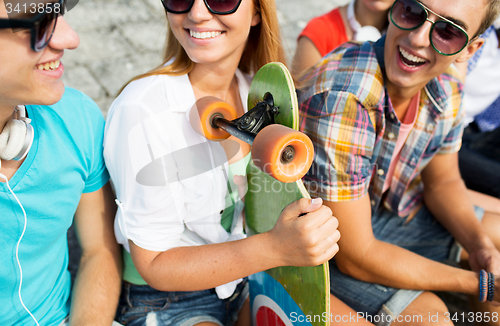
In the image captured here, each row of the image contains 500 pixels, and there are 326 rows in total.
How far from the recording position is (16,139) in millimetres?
1126

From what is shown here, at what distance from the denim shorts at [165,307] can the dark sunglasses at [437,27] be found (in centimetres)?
146

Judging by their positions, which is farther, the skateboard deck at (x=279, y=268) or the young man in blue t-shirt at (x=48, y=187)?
the skateboard deck at (x=279, y=268)

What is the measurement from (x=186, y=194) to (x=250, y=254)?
36 cm

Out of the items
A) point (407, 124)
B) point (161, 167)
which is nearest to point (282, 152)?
point (161, 167)

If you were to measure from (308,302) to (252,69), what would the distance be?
1101 mm

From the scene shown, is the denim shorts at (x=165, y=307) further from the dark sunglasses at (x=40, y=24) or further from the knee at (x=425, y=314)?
the dark sunglasses at (x=40, y=24)

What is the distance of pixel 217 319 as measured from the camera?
1.71m

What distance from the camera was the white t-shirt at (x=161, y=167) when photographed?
1.32 metres

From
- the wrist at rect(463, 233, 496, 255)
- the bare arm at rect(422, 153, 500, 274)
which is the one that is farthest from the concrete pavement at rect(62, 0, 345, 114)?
the wrist at rect(463, 233, 496, 255)

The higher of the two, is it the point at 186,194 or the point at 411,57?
the point at 411,57

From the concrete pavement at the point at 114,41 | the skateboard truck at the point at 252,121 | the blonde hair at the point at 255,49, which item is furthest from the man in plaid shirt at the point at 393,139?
the concrete pavement at the point at 114,41

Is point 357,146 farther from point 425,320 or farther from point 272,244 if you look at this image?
point 425,320

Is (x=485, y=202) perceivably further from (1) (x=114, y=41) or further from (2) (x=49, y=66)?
(1) (x=114, y=41)

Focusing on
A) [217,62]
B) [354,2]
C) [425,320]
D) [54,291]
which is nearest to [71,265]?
[54,291]
